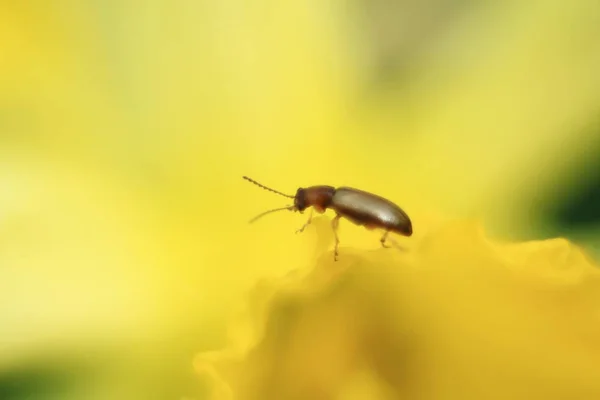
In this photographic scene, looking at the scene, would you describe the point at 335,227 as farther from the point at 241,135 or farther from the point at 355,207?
the point at 241,135

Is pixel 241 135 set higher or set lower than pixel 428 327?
higher

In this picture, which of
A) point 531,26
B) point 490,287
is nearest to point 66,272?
point 490,287

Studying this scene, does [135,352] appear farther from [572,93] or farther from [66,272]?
[572,93]

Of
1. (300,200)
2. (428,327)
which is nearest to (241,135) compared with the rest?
(300,200)

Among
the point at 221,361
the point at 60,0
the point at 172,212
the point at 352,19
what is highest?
the point at 352,19

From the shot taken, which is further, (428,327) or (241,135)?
(241,135)

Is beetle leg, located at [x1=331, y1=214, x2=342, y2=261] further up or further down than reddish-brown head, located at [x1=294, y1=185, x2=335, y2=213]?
further down

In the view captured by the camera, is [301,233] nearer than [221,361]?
No
